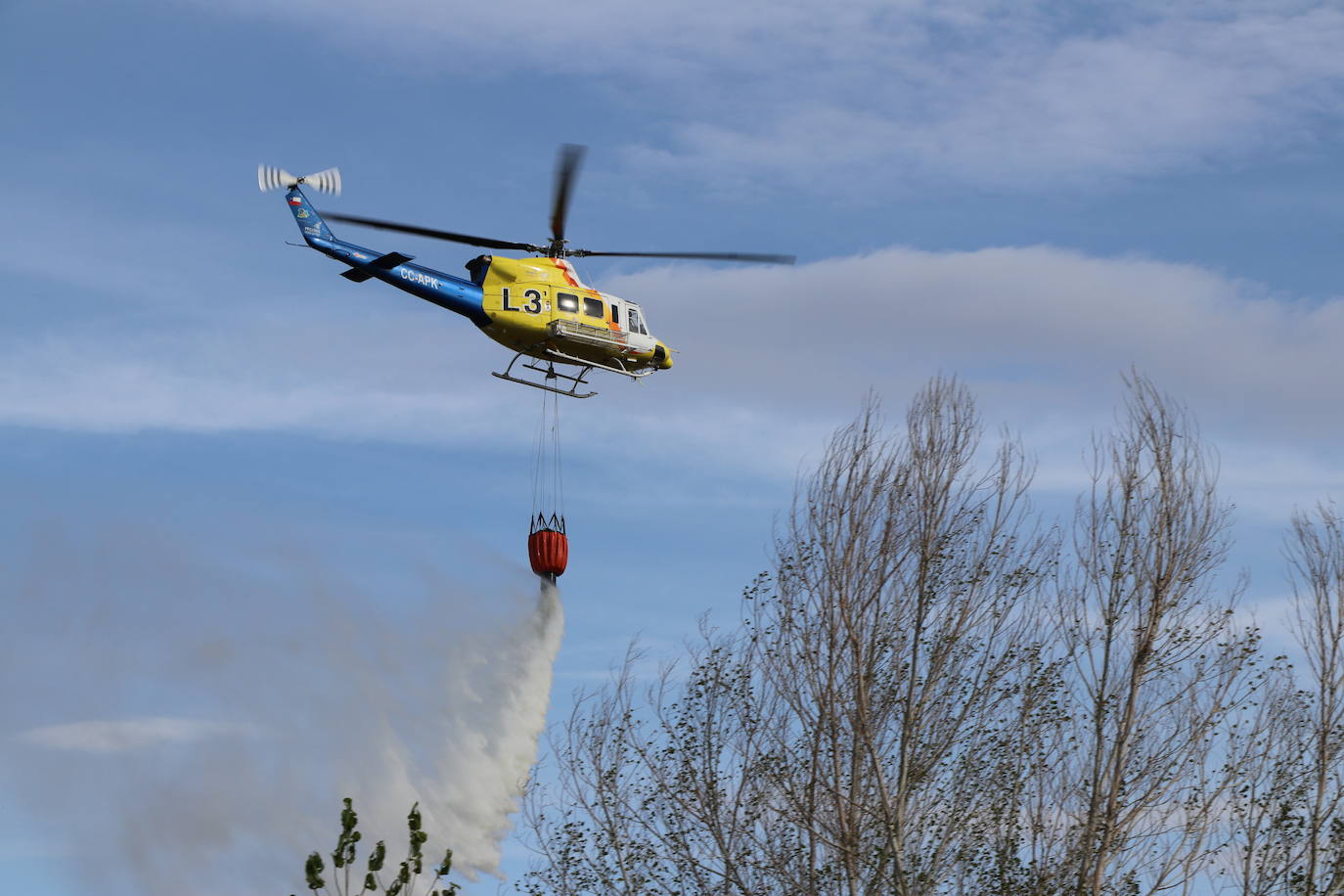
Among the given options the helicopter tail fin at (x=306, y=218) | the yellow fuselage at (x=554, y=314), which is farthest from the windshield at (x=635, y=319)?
the helicopter tail fin at (x=306, y=218)

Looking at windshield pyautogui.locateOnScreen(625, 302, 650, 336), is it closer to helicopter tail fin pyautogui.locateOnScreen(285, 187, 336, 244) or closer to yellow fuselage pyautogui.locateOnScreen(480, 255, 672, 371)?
yellow fuselage pyautogui.locateOnScreen(480, 255, 672, 371)

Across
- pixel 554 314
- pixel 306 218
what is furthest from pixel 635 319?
pixel 306 218

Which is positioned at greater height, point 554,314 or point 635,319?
point 635,319

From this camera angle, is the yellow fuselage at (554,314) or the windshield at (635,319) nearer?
the yellow fuselage at (554,314)

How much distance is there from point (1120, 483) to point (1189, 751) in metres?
4.59

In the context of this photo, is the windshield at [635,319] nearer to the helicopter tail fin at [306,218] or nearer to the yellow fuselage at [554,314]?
the yellow fuselage at [554,314]

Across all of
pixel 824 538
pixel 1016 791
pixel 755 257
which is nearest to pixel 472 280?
pixel 755 257

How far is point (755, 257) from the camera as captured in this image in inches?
1235

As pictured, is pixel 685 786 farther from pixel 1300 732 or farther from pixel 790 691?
pixel 1300 732

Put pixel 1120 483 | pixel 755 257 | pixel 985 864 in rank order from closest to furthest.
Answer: pixel 985 864
pixel 1120 483
pixel 755 257

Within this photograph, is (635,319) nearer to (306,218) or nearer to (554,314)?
(554,314)

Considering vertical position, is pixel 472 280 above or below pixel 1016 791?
above

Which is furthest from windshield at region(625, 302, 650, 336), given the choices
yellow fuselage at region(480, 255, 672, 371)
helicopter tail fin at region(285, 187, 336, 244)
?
helicopter tail fin at region(285, 187, 336, 244)

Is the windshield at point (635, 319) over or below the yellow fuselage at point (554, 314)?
over
